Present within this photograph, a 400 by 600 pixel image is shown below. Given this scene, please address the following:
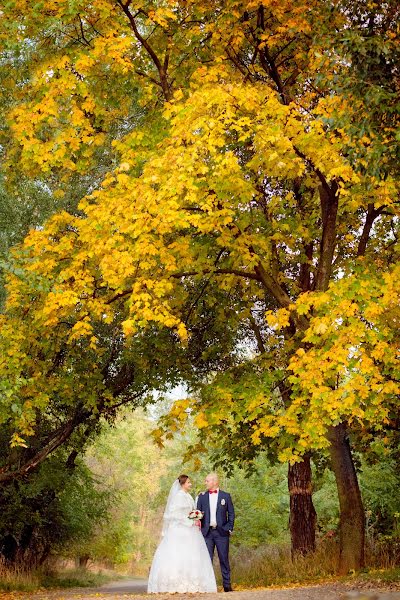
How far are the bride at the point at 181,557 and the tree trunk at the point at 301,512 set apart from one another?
3852 mm

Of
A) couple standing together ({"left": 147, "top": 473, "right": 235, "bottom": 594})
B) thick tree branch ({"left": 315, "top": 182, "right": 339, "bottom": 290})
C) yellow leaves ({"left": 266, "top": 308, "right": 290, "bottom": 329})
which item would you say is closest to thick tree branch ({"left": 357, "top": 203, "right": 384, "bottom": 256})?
thick tree branch ({"left": 315, "top": 182, "right": 339, "bottom": 290})

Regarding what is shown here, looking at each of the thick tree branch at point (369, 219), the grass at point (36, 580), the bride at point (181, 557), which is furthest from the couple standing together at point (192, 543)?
the grass at point (36, 580)

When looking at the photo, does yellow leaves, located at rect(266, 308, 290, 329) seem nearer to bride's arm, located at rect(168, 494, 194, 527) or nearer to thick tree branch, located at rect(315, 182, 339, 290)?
thick tree branch, located at rect(315, 182, 339, 290)

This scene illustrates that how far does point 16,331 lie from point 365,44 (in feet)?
25.9

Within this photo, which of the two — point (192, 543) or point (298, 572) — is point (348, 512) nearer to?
point (298, 572)

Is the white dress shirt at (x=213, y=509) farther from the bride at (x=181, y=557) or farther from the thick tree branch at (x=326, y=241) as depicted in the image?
the thick tree branch at (x=326, y=241)

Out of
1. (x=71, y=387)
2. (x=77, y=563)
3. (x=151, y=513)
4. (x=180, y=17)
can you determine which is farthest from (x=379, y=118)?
(x=151, y=513)

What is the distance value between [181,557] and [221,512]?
37.2 inches

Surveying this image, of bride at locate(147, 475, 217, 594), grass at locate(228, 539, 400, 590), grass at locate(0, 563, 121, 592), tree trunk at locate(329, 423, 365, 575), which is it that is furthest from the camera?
grass at locate(0, 563, 121, 592)

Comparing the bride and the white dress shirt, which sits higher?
the white dress shirt

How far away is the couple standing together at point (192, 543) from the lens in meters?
11.2

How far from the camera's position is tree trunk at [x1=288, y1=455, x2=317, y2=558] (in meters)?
15.0

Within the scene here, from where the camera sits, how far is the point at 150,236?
36.5 feet

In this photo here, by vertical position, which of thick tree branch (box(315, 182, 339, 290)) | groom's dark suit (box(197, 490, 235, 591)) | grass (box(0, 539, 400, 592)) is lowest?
grass (box(0, 539, 400, 592))
